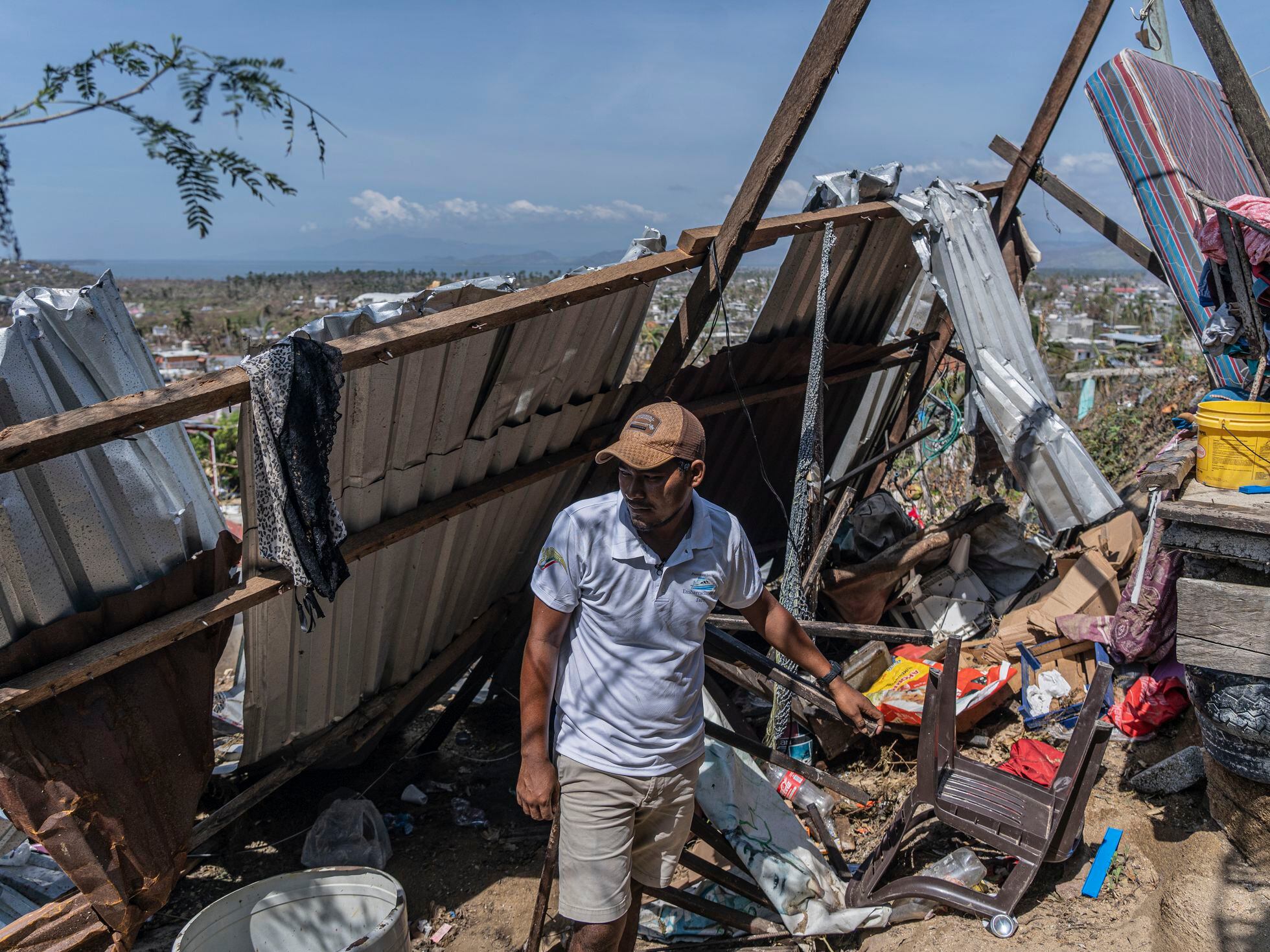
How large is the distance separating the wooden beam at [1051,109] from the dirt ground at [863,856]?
310 cm

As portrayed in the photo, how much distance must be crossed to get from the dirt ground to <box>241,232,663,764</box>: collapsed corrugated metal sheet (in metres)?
0.71

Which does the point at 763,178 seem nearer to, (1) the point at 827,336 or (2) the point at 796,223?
(2) the point at 796,223

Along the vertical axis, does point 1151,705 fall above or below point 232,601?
below

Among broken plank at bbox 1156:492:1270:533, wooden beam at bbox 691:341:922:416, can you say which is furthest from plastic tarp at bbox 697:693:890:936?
broken plank at bbox 1156:492:1270:533

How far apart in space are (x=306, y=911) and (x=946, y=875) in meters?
2.50

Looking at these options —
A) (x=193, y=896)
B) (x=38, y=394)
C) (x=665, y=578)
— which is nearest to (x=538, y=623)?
(x=665, y=578)

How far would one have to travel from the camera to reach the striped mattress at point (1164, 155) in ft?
17.2

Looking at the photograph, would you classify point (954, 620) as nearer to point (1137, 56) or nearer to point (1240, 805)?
point (1240, 805)

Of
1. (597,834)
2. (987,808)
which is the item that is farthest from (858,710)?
(597,834)

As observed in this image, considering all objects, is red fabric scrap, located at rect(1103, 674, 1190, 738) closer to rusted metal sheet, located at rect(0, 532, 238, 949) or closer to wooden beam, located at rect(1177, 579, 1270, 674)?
wooden beam, located at rect(1177, 579, 1270, 674)

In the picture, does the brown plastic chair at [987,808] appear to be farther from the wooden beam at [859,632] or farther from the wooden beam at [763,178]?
the wooden beam at [763,178]

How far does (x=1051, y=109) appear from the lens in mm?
5379

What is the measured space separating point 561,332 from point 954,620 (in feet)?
A: 11.7

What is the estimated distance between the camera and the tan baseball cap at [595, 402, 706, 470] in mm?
2541
